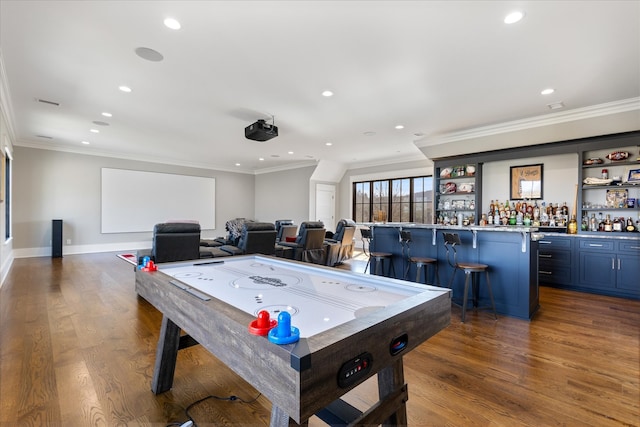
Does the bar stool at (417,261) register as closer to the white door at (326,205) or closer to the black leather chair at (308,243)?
the black leather chair at (308,243)

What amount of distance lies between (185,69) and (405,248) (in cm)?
376

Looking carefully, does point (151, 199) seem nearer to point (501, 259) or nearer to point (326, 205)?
point (326, 205)

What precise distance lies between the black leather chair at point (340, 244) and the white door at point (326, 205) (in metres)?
2.46

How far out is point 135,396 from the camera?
1.85 metres

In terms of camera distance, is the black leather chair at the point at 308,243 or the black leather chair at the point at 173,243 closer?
the black leather chair at the point at 173,243

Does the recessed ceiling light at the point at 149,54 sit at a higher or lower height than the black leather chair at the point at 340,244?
higher

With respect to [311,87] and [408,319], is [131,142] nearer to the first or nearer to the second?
[311,87]

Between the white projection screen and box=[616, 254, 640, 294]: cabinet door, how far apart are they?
32.8 ft

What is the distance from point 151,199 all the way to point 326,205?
5392mm

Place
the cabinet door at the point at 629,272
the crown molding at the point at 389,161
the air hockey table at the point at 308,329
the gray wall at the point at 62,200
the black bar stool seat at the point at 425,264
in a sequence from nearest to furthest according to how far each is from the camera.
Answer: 1. the air hockey table at the point at 308,329
2. the black bar stool seat at the point at 425,264
3. the cabinet door at the point at 629,272
4. the gray wall at the point at 62,200
5. the crown molding at the point at 389,161

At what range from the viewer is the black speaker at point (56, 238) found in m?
7.11

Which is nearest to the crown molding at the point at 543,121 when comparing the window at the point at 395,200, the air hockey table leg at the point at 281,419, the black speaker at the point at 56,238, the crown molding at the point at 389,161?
the crown molding at the point at 389,161

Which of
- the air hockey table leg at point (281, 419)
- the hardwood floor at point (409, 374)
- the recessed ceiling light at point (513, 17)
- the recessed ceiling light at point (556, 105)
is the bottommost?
the hardwood floor at point (409, 374)

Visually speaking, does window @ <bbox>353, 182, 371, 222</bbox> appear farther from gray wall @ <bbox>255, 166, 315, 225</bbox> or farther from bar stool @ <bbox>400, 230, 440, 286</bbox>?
bar stool @ <bbox>400, 230, 440, 286</bbox>
